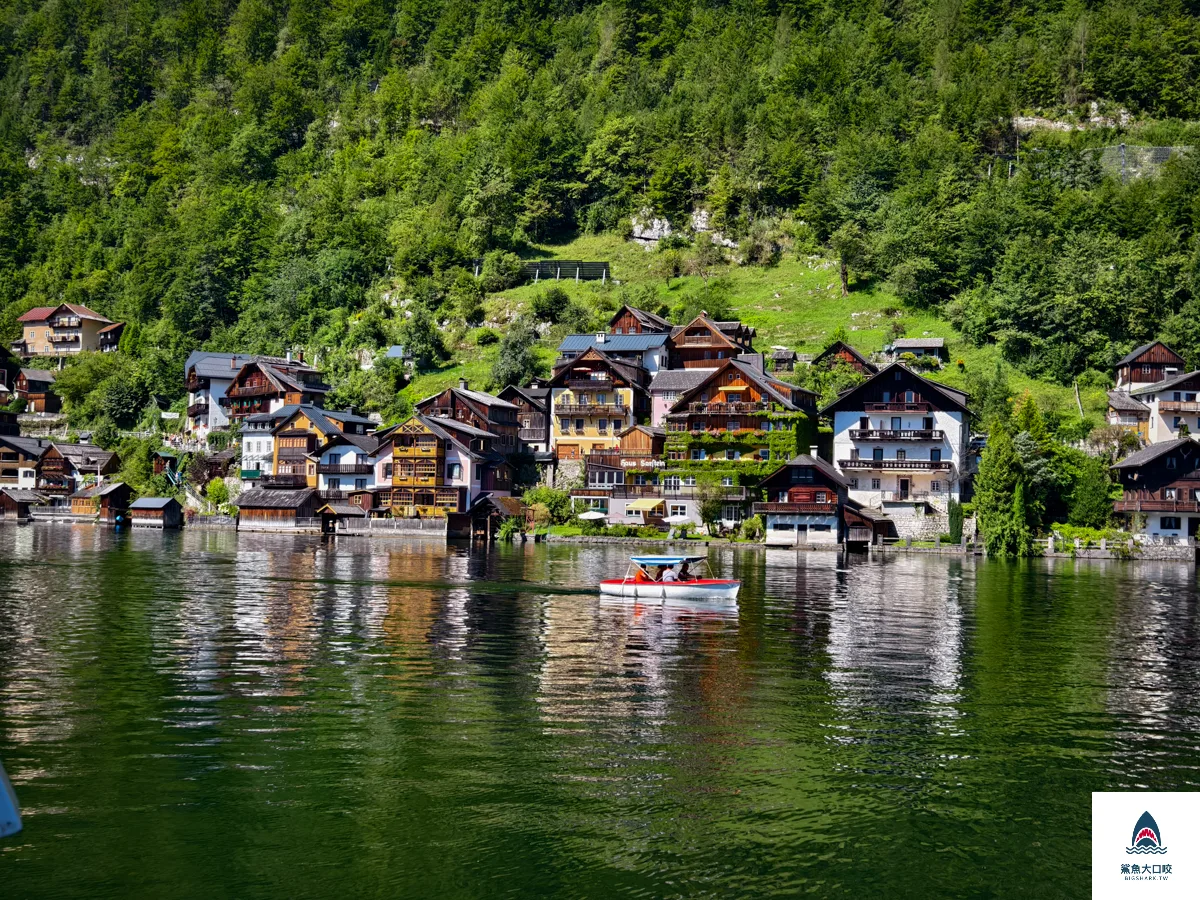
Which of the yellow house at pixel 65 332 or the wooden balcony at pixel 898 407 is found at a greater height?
the yellow house at pixel 65 332

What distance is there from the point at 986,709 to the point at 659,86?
531 feet

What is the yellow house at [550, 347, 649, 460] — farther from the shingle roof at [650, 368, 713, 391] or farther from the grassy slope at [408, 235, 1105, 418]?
A: the grassy slope at [408, 235, 1105, 418]

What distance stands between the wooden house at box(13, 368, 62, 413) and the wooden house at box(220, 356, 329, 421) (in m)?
32.3

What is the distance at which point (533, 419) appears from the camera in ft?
347

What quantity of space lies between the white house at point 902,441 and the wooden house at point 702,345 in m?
17.3

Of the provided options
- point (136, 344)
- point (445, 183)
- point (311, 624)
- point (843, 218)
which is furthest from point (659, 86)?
point (311, 624)

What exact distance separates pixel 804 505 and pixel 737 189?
223 ft

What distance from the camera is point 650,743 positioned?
865 inches

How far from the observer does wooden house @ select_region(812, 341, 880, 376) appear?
102438mm

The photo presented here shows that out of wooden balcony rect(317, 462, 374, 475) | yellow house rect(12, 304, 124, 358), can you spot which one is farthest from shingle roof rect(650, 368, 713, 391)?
yellow house rect(12, 304, 124, 358)

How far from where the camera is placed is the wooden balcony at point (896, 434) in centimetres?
8775

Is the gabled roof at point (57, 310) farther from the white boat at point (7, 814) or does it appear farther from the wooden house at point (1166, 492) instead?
the white boat at point (7, 814)

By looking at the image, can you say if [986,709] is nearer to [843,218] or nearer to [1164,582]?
[1164,582]

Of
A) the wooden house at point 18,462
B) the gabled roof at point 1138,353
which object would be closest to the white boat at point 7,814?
the gabled roof at point 1138,353
